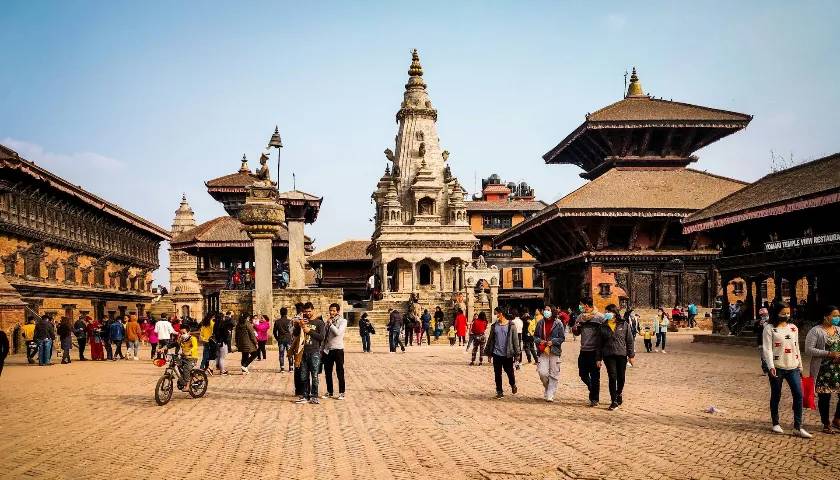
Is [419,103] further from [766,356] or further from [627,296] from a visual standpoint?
[766,356]

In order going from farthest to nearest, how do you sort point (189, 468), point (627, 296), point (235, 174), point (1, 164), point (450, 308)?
point (235, 174) → point (450, 308) → point (627, 296) → point (1, 164) → point (189, 468)

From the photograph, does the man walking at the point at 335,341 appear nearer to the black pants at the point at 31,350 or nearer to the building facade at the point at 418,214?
the black pants at the point at 31,350

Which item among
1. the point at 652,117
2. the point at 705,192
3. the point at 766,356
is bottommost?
the point at 766,356

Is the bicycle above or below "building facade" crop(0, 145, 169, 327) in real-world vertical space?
below

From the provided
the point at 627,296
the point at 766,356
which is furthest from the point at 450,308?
the point at 766,356

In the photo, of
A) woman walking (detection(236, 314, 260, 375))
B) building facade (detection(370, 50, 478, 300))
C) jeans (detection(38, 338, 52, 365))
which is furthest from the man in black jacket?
building facade (detection(370, 50, 478, 300))

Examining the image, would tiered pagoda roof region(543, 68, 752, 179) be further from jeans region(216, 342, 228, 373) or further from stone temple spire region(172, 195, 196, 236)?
stone temple spire region(172, 195, 196, 236)

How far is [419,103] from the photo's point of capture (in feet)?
203

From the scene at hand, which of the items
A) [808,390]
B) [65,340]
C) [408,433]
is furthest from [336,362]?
[65,340]

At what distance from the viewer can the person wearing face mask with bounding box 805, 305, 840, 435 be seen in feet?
30.2

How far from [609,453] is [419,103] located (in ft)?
183

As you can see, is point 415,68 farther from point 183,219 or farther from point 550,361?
point 550,361

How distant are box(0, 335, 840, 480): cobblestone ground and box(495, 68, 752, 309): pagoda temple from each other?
21.4 meters

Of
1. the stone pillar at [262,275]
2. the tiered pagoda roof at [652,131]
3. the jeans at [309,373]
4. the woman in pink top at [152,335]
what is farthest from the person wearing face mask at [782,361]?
the tiered pagoda roof at [652,131]
